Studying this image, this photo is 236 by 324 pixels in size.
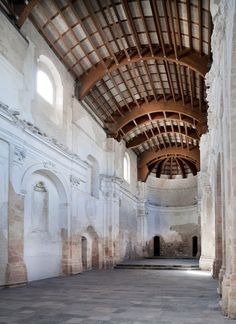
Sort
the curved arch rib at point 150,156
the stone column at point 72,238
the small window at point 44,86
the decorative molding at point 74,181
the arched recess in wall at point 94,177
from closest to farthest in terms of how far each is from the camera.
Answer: the small window at point 44,86
the stone column at point 72,238
the decorative molding at point 74,181
the arched recess in wall at point 94,177
the curved arch rib at point 150,156

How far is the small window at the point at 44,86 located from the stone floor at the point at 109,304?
7.79 meters

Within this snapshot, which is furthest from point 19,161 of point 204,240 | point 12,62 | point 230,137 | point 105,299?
point 204,240

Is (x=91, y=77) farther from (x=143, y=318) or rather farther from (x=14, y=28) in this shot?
(x=143, y=318)

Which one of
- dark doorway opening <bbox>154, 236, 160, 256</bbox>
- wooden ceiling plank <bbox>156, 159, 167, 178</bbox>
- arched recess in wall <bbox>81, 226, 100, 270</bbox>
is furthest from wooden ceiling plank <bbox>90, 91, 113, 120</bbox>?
dark doorway opening <bbox>154, 236, 160, 256</bbox>

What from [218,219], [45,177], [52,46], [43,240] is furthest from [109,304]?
[52,46]

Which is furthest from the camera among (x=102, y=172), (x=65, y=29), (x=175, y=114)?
(x=175, y=114)

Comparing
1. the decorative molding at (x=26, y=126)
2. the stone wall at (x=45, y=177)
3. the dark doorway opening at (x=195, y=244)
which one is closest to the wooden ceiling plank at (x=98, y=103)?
the stone wall at (x=45, y=177)

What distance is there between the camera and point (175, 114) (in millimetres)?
26828

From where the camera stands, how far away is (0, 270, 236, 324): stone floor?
25.7ft

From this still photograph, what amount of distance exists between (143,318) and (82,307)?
6.16ft

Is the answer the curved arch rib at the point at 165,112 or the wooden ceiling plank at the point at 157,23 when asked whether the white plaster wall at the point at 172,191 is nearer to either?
the curved arch rib at the point at 165,112

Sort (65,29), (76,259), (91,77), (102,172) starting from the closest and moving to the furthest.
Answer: (65,29), (76,259), (91,77), (102,172)

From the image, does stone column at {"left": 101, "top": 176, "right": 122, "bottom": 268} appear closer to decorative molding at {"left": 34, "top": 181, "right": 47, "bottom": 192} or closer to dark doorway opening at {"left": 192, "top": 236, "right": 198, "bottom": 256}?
decorative molding at {"left": 34, "top": 181, "right": 47, "bottom": 192}

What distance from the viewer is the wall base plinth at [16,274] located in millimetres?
12712
